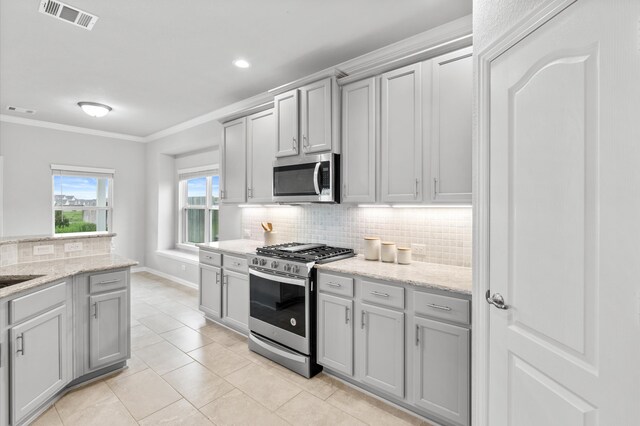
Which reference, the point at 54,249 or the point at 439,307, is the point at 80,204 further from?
the point at 439,307

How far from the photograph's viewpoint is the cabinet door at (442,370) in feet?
6.04

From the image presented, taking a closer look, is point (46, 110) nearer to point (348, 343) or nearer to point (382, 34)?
point (382, 34)

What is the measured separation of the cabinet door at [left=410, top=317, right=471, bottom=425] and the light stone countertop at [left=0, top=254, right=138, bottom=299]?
2406mm

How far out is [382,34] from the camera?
255 centimetres

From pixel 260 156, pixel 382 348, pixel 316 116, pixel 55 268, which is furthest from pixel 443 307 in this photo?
pixel 55 268

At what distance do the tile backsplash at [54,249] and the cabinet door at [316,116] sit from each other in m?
2.16

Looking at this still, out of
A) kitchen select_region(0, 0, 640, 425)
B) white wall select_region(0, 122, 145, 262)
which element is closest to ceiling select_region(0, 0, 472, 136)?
kitchen select_region(0, 0, 640, 425)

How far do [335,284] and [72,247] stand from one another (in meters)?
2.40

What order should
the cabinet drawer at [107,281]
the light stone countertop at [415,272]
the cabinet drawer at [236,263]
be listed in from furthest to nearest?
the cabinet drawer at [236,263]
the cabinet drawer at [107,281]
the light stone countertop at [415,272]

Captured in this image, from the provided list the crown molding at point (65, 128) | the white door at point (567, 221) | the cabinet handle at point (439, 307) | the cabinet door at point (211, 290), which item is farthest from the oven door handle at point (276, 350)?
the crown molding at point (65, 128)

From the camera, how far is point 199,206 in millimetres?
5855

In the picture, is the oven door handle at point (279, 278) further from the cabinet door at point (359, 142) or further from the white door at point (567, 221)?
the white door at point (567, 221)

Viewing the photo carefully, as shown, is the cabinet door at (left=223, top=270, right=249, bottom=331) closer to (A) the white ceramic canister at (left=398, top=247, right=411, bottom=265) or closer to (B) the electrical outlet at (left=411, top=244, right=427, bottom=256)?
(A) the white ceramic canister at (left=398, top=247, right=411, bottom=265)

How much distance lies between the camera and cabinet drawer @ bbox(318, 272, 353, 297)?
93.4 inches
